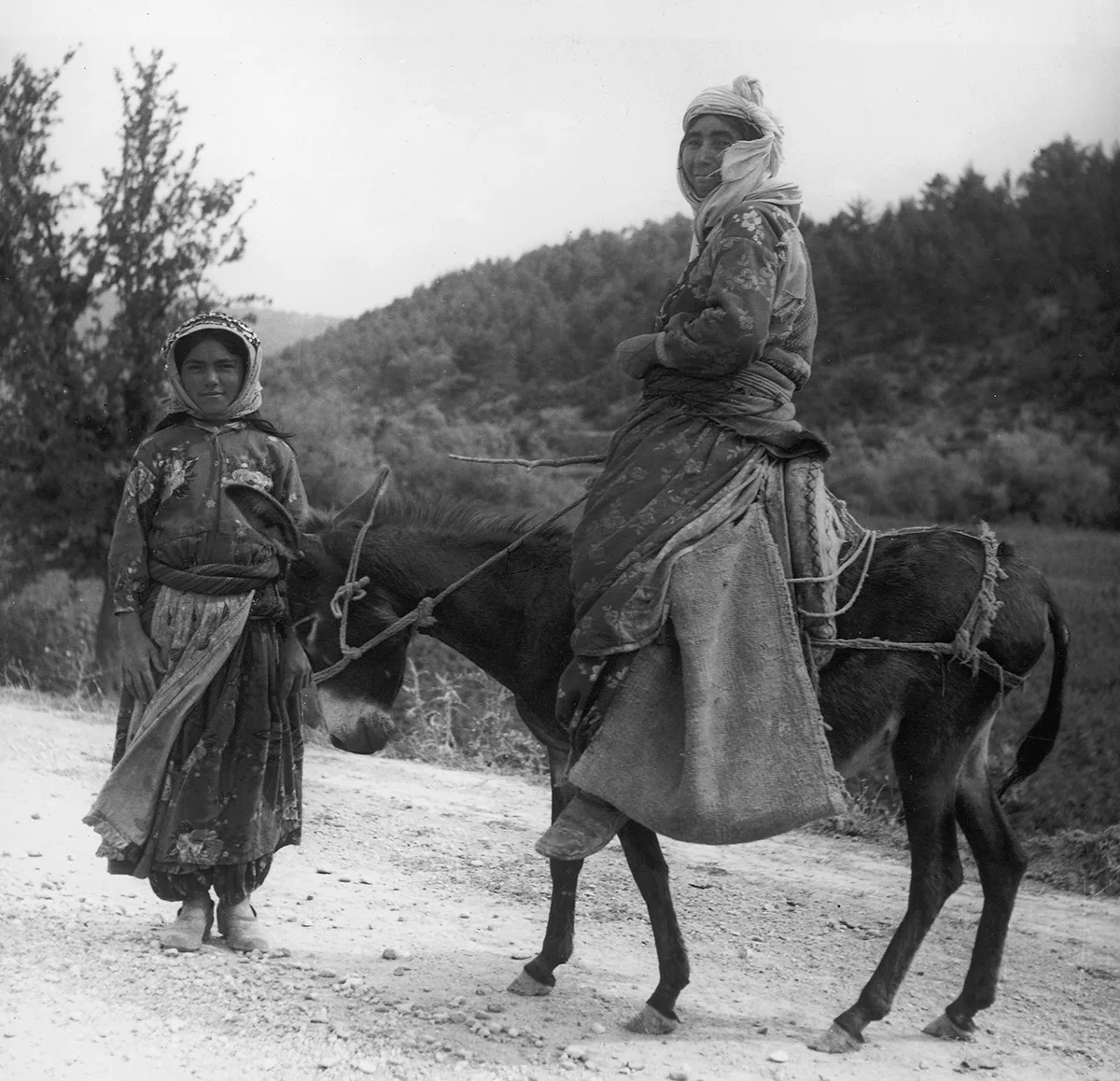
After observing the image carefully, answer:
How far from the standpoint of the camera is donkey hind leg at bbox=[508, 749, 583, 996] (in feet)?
13.5

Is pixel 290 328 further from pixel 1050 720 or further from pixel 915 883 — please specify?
pixel 915 883

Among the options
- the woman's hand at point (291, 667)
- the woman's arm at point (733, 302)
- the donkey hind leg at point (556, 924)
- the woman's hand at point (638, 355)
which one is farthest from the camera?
the woman's hand at point (291, 667)

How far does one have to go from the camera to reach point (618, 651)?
11.7 ft

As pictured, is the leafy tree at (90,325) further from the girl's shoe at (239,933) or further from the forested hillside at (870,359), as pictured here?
the girl's shoe at (239,933)

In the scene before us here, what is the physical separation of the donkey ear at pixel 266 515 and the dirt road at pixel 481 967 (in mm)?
1494

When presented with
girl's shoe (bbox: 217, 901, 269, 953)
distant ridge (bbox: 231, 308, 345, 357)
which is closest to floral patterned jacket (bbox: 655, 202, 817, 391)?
girl's shoe (bbox: 217, 901, 269, 953)

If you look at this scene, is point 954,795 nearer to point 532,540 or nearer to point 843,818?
point 532,540

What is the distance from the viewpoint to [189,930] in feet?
13.9

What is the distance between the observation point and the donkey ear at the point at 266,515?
4.19m

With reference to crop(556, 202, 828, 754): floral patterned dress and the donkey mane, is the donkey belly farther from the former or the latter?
the donkey mane

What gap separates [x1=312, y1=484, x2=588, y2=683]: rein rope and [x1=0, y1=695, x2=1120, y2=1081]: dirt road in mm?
1134

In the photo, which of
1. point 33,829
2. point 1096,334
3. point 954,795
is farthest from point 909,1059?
point 1096,334

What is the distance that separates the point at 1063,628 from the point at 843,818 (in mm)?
3158

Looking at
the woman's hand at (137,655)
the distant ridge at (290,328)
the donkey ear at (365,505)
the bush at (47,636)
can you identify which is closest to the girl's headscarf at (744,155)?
the donkey ear at (365,505)
